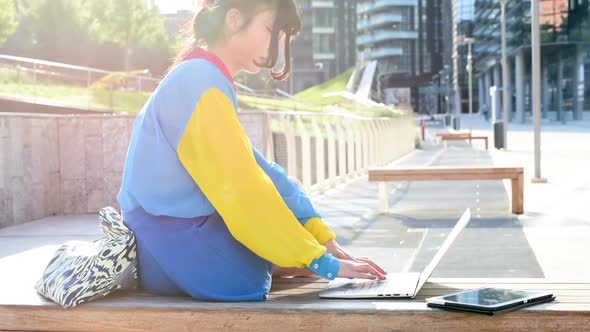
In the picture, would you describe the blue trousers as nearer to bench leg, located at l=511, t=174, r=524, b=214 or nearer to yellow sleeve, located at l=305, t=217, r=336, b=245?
yellow sleeve, located at l=305, t=217, r=336, b=245

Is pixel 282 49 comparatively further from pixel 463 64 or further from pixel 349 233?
pixel 463 64

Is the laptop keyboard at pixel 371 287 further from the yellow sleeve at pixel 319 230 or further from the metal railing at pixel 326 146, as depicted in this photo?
the metal railing at pixel 326 146

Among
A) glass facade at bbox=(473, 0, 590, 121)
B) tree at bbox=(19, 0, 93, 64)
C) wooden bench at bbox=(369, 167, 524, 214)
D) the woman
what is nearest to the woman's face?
the woman

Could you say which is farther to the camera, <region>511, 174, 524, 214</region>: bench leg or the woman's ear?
<region>511, 174, 524, 214</region>: bench leg

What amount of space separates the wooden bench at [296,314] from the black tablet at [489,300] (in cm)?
3

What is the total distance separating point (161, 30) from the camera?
56500 millimetres

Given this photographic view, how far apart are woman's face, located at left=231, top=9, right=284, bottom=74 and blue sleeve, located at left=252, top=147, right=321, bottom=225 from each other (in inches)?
13.5

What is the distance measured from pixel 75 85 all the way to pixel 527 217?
20.8m

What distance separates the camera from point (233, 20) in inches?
120

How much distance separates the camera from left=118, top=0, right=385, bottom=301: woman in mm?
2881

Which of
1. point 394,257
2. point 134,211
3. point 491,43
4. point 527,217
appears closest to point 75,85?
point 527,217

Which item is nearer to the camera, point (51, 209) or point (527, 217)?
point (527, 217)

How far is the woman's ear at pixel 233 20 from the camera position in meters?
3.05

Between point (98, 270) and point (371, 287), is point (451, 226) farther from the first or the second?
point (98, 270)
